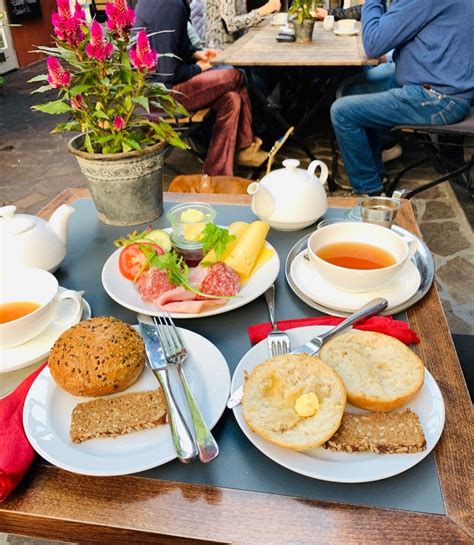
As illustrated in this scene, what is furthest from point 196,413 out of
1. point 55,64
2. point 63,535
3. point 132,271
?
point 55,64

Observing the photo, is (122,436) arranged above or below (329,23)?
below

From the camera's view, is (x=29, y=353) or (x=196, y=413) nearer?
(x=196, y=413)

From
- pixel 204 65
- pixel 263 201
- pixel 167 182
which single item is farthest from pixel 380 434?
pixel 204 65

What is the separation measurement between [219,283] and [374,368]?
15.2 inches

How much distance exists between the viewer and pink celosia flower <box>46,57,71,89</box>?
106cm

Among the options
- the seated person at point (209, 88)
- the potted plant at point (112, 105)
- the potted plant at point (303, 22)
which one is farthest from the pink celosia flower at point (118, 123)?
the potted plant at point (303, 22)

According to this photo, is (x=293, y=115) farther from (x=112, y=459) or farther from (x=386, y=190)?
(x=112, y=459)

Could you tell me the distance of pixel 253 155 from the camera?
3637 mm

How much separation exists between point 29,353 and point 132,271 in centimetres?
32

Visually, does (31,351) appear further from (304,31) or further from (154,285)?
(304,31)

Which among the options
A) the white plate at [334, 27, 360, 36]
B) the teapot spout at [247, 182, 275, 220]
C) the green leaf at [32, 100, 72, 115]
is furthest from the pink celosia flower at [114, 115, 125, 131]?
the white plate at [334, 27, 360, 36]

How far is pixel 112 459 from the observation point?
0.69 metres

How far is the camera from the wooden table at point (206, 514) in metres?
0.63

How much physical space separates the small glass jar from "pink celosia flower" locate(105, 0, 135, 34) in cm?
47
